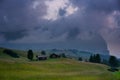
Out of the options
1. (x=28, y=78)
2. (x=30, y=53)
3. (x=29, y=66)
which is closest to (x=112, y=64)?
(x=30, y=53)

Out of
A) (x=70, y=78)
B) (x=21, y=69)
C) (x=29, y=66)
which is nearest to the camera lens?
(x=70, y=78)

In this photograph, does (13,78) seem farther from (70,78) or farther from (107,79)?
(107,79)

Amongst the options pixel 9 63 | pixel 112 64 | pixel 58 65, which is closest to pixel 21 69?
pixel 9 63

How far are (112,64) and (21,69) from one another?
6922 cm

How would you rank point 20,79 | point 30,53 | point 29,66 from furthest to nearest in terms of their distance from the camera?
point 30,53
point 29,66
point 20,79

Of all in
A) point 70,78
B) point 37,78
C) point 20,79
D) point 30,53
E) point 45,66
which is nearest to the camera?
point 20,79

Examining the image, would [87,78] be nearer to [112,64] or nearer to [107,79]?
[107,79]

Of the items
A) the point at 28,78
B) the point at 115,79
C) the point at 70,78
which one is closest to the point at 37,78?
the point at 28,78

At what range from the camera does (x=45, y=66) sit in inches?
2751

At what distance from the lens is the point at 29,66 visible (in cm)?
6438

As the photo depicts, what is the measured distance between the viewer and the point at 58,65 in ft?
241

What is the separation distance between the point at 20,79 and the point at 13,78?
1.50m

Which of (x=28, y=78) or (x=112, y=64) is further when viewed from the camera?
(x=112, y=64)

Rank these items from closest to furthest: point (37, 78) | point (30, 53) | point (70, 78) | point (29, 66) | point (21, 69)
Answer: point (37, 78)
point (70, 78)
point (21, 69)
point (29, 66)
point (30, 53)
